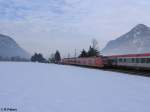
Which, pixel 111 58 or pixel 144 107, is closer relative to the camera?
pixel 144 107

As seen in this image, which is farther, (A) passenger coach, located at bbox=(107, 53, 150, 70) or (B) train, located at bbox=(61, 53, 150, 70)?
(B) train, located at bbox=(61, 53, 150, 70)

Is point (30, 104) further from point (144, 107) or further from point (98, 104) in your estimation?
point (144, 107)

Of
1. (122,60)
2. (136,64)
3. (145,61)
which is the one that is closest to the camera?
(145,61)

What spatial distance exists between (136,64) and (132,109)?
27.8m

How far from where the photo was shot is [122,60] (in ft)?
140

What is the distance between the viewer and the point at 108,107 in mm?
9938

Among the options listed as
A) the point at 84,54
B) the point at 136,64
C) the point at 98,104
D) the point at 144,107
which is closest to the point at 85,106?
the point at 98,104

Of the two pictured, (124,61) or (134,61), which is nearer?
(134,61)

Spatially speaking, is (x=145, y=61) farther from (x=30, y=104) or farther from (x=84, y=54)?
(x=84, y=54)

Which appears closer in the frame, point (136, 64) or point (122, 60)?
point (136, 64)

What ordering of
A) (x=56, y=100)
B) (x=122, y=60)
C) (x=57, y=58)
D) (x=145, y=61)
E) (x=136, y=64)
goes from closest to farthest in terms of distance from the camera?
(x=56, y=100)
(x=145, y=61)
(x=136, y=64)
(x=122, y=60)
(x=57, y=58)

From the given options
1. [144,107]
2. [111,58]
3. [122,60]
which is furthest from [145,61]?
[144,107]

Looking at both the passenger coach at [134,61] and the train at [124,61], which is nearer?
the passenger coach at [134,61]

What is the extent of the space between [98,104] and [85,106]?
77 cm
